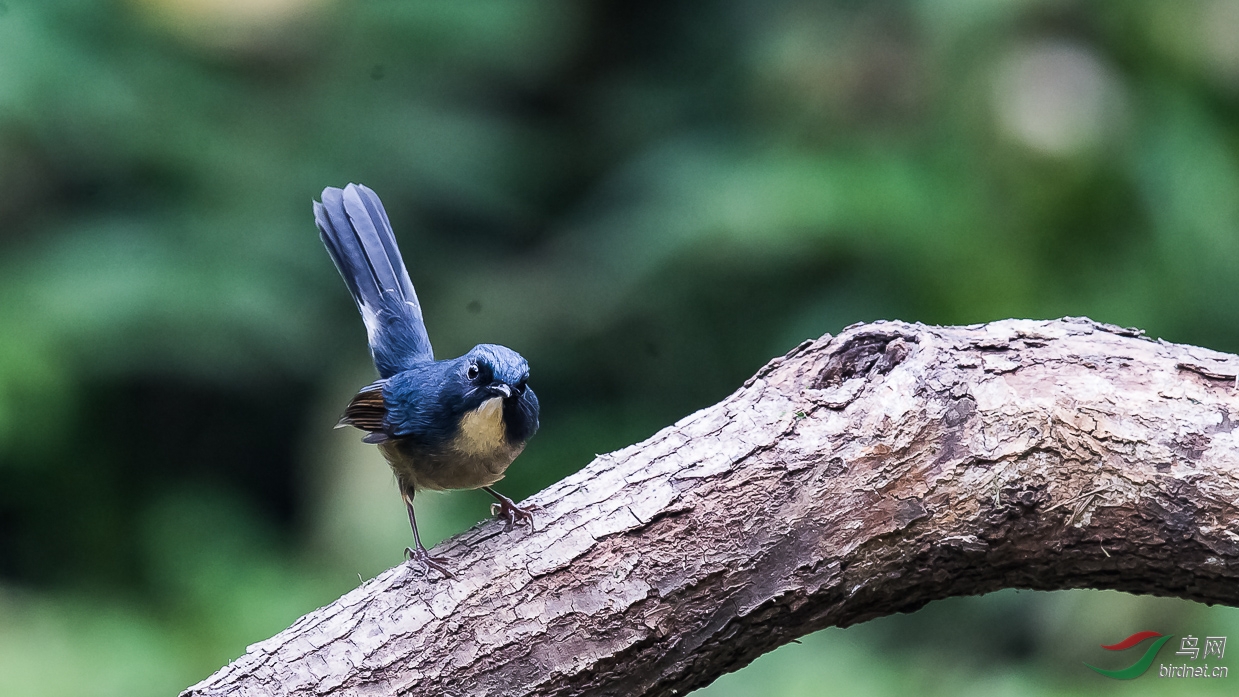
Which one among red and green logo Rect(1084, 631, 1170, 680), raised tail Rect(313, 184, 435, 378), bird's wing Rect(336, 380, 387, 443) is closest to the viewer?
bird's wing Rect(336, 380, 387, 443)

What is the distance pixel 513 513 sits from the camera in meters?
2.75

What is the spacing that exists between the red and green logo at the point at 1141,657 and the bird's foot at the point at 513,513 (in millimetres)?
2367

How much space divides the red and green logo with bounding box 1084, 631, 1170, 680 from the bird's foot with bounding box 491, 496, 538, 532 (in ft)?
7.77

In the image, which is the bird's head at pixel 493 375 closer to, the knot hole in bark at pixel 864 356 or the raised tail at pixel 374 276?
the raised tail at pixel 374 276

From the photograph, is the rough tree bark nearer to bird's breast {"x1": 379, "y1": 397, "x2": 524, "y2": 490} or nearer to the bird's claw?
the bird's claw

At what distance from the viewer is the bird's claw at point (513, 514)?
2705mm

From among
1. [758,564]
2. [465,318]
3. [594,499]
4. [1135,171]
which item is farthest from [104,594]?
[1135,171]

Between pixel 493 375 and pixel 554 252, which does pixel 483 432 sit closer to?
pixel 493 375

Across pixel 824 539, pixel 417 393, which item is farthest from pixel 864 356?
pixel 417 393

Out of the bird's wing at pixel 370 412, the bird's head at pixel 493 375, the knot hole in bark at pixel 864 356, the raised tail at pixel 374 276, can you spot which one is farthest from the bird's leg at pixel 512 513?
the knot hole in bark at pixel 864 356

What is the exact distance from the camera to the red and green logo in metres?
3.82

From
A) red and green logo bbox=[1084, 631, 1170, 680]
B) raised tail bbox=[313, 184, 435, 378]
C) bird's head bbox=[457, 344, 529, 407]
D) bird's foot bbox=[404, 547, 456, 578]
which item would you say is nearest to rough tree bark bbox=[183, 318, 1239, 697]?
bird's foot bbox=[404, 547, 456, 578]

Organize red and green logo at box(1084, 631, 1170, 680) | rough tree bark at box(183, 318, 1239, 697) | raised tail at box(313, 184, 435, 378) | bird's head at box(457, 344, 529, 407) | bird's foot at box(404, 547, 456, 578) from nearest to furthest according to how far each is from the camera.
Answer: rough tree bark at box(183, 318, 1239, 697), bird's foot at box(404, 547, 456, 578), bird's head at box(457, 344, 529, 407), raised tail at box(313, 184, 435, 378), red and green logo at box(1084, 631, 1170, 680)

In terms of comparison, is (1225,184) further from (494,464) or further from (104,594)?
(104,594)
